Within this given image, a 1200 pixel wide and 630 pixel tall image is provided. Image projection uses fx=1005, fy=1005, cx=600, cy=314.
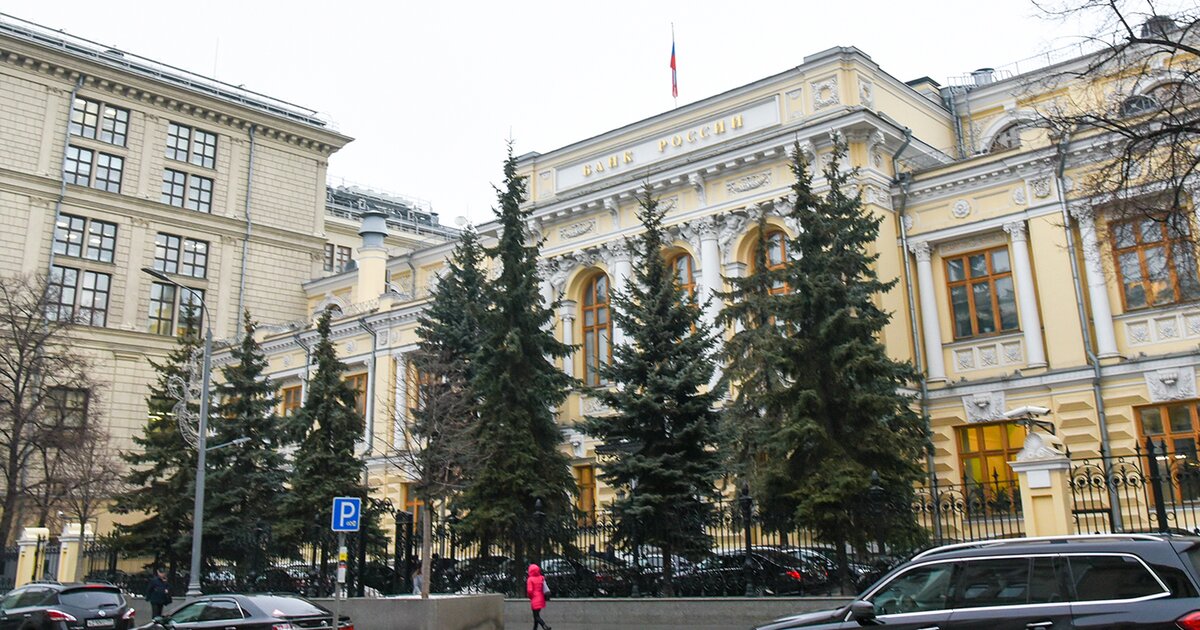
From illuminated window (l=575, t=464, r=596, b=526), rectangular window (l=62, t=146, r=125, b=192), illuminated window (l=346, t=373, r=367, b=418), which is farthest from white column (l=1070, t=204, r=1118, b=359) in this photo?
rectangular window (l=62, t=146, r=125, b=192)

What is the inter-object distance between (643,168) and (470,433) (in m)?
12.6

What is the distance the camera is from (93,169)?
51000mm

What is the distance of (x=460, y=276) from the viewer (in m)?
32.1

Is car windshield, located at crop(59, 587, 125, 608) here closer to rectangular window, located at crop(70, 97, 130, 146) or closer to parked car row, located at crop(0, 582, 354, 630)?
parked car row, located at crop(0, 582, 354, 630)

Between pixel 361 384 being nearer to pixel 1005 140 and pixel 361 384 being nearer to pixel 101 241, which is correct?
pixel 101 241

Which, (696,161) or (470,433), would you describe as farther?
(696,161)

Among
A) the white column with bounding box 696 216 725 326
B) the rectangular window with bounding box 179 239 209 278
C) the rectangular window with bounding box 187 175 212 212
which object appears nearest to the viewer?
the white column with bounding box 696 216 725 326

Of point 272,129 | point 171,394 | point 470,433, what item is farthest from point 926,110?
point 272,129

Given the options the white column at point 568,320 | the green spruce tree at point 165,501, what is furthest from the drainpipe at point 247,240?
the white column at point 568,320

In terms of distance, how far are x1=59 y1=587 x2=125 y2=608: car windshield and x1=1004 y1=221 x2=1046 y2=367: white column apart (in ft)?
72.7

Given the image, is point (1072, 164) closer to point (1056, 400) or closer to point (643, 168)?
point (1056, 400)

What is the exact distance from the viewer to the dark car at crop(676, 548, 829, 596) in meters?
17.8

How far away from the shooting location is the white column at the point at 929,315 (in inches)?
1094

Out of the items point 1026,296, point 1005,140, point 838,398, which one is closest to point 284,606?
point 838,398
